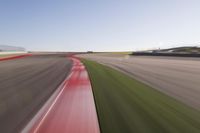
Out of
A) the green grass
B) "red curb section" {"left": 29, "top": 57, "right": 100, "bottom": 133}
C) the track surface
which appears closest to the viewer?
the green grass

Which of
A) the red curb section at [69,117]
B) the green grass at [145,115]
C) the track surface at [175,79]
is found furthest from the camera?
the track surface at [175,79]

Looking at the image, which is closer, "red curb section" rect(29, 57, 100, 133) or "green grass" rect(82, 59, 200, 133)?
"green grass" rect(82, 59, 200, 133)

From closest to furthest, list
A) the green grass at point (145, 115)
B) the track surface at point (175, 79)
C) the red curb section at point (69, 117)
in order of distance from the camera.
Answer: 1. the green grass at point (145, 115)
2. the red curb section at point (69, 117)
3. the track surface at point (175, 79)

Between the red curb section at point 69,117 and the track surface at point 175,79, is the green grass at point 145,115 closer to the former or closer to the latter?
the red curb section at point 69,117

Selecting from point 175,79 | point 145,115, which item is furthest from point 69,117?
point 175,79

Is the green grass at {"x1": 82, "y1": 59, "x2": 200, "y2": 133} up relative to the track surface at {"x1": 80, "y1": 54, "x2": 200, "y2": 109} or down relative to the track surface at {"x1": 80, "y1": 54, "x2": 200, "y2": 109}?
up

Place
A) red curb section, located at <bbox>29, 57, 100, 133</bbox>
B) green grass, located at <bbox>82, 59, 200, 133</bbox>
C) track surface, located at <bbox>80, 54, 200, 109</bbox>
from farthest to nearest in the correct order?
1. track surface, located at <bbox>80, 54, 200, 109</bbox>
2. red curb section, located at <bbox>29, 57, 100, 133</bbox>
3. green grass, located at <bbox>82, 59, 200, 133</bbox>

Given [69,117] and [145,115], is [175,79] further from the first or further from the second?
[69,117]

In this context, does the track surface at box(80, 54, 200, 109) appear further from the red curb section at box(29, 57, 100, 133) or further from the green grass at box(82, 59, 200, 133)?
the red curb section at box(29, 57, 100, 133)

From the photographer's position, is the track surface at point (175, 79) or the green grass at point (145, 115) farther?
the track surface at point (175, 79)

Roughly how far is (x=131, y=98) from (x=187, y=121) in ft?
9.15

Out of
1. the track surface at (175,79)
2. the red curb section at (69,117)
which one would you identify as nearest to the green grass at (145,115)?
the red curb section at (69,117)

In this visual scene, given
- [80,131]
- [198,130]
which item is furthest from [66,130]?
[198,130]

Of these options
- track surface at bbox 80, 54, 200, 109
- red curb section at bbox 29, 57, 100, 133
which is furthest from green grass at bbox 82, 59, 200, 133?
track surface at bbox 80, 54, 200, 109
